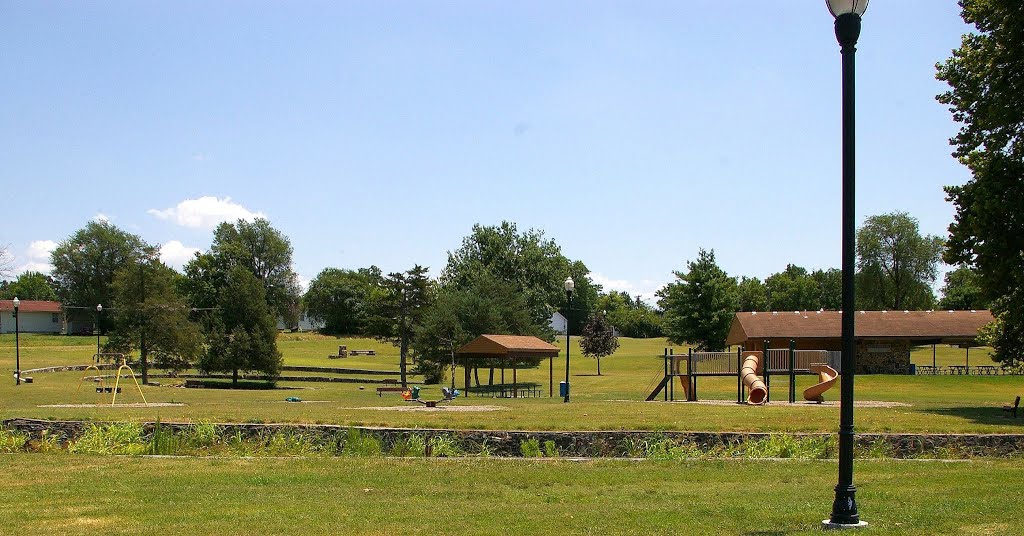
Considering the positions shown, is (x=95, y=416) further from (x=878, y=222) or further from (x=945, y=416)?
(x=878, y=222)

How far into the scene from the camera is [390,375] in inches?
2435

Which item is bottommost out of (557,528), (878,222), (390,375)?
(390,375)

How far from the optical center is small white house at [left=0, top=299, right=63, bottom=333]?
9625 centimetres

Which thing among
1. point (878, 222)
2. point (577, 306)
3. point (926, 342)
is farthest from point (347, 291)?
point (926, 342)

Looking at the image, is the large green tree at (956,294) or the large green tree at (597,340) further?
the large green tree at (956,294)

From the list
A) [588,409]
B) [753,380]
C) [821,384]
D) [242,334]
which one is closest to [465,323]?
[242,334]

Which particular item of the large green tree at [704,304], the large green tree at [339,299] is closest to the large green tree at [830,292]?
the large green tree at [704,304]

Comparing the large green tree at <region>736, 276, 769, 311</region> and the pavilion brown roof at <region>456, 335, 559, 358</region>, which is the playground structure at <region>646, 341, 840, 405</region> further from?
the large green tree at <region>736, 276, 769, 311</region>

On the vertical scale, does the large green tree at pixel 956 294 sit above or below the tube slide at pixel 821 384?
above

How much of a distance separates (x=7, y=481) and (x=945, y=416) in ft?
58.8

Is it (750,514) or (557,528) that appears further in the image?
(750,514)

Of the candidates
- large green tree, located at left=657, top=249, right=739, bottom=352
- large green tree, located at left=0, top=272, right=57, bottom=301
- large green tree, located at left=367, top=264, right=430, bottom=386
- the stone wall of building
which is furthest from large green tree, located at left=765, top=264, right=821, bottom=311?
large green tree, located at left=0, top=272, right=57, bottom=301

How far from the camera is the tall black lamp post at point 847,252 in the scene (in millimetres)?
7820

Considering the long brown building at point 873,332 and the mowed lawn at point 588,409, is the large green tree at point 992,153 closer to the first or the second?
the mowed lawn at point 588,409
